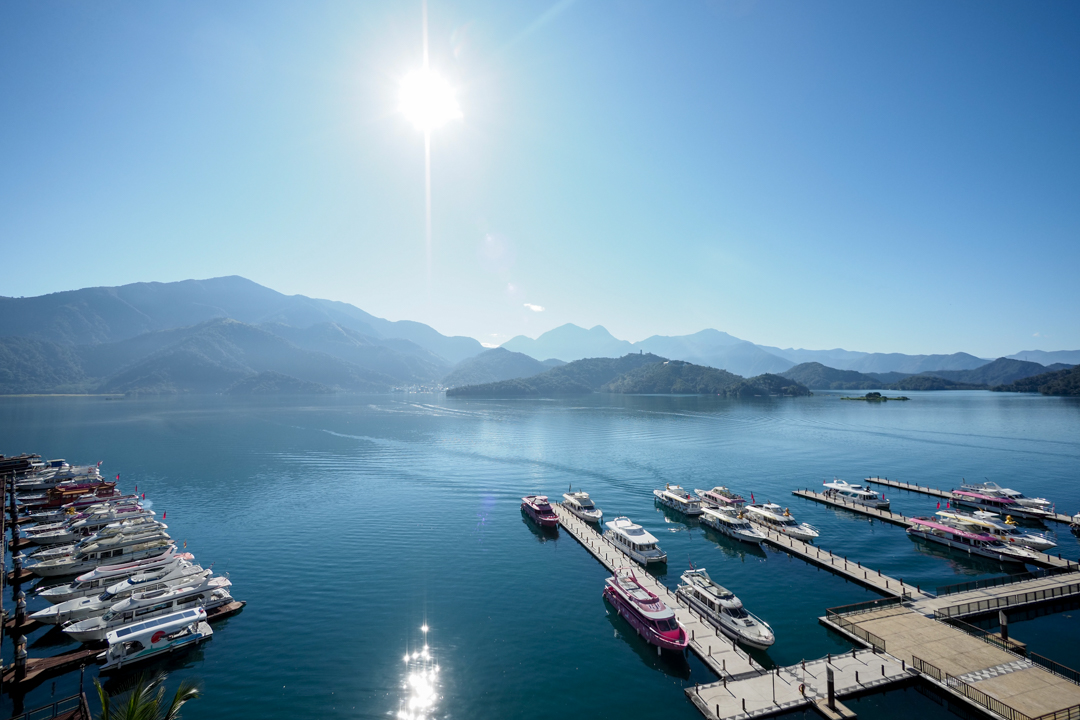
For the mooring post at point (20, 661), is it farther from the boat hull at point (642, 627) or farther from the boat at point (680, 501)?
the boat at point (680, 501)

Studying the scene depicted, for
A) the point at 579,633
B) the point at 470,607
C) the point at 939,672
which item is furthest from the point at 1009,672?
the point at 470,607

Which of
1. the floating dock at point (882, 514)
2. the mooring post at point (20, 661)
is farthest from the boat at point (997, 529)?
the mooring post at point (20, 661)

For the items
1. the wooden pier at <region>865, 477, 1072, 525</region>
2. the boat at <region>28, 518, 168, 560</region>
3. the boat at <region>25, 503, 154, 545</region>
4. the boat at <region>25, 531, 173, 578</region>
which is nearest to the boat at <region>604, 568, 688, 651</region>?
the boat at <region>25, 531, 173, 578</region>

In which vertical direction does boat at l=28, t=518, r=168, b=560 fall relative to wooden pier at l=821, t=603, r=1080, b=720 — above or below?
above

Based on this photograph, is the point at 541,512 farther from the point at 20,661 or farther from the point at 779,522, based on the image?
the point at 20,661

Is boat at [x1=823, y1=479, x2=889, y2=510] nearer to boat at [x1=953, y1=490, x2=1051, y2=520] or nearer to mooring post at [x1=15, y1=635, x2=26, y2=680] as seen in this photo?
boat at [x1=953, y1=490, x2=1051, y2=520]

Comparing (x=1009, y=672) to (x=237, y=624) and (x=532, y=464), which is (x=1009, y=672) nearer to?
(x=237, y=624)
